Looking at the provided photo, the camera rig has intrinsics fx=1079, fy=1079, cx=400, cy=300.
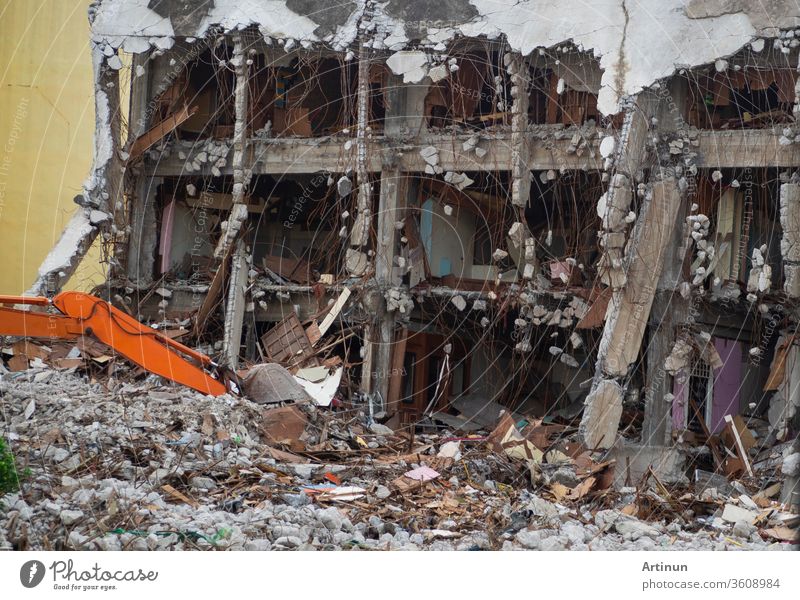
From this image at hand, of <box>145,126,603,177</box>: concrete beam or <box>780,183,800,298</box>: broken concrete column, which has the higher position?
<box>145,126,603,177</box>: concrete beam

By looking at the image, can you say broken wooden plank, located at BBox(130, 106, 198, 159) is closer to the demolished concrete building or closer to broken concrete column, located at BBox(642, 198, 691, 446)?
the demolished concrete building

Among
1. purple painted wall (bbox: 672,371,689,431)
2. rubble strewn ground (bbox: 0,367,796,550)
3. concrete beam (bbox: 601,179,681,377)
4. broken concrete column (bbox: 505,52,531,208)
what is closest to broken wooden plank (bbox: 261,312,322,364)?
rubble strewn ground (bbox: 0,367,796,550)

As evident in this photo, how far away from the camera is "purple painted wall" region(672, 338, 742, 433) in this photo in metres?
16.4

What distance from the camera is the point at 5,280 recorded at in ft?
53.2

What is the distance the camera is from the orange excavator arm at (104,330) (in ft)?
38.6

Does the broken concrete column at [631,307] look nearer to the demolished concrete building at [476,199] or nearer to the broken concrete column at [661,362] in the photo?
the demolished concrete building at [476,199]

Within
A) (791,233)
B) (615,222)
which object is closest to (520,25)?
(615,222)

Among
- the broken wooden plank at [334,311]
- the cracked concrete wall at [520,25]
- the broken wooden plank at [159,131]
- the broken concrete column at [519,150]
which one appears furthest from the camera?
the broken wooden plank at [159,131]

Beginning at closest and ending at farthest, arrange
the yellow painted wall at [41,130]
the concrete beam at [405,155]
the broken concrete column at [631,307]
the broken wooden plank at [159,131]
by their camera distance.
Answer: the yellow painted wall at [41,130], the broken concrete column at [631,307], the concrete beam at [405,155], the broken wooden plank at [159,131]

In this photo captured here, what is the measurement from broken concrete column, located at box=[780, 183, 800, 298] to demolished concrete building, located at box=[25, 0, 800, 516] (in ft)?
0.13

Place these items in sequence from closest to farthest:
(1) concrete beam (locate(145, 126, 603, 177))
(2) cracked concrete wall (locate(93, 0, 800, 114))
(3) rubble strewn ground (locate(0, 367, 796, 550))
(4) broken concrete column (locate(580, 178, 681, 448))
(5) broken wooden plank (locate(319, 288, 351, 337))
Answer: (3) rubble strewn ground (locate(0, 367, 796, 550)), (2) cracked concrete wall (locate(93, 0, 800, 114)), (4) broken concrete column (locate(580, 178, 681, 448)), (1) concrete beam (locate(145, 126, 603, 177)), (5) broken wooden plank (locate(319, 288, 351, 337))

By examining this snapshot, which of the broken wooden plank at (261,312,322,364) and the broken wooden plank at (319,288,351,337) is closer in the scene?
the broken wooden plank at (261,312,322,364)

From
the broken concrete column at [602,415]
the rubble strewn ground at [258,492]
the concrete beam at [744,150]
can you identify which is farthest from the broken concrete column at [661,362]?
the rubble strewn ground at [258,492]

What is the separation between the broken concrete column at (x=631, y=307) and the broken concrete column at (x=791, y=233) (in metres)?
1.50
